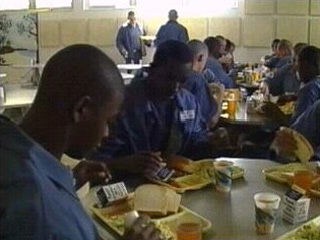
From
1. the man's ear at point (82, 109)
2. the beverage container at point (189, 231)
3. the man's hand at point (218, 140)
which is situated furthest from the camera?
the man's hand at point (218, 140)

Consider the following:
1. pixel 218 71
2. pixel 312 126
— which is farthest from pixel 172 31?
pixel 312 126

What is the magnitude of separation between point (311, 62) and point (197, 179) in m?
2.00

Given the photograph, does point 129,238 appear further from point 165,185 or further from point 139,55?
point 139,55

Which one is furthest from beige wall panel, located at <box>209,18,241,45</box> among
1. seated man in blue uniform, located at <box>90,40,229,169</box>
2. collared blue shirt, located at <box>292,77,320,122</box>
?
seated man in blue uniform, located at <box>90,40,229,169</box>

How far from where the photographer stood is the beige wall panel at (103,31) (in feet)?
37.7

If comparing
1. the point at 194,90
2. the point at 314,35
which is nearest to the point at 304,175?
the point at 194,90

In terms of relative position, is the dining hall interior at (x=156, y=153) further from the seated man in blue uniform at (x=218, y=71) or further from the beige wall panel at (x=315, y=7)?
the beige wall panel at (x=315, y=7)

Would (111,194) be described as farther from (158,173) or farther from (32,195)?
(32,195)

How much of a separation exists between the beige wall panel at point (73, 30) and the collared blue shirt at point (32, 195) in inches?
398

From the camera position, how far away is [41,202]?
4.24 ft

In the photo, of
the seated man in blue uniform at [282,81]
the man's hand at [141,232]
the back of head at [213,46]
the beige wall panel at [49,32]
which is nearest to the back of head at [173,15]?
the beige wall panel at [49,32]

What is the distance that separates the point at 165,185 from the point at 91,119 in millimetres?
1038

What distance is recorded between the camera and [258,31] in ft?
36.4

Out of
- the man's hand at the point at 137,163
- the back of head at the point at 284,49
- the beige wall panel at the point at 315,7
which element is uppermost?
the beige wall panel at the point at 315,7
